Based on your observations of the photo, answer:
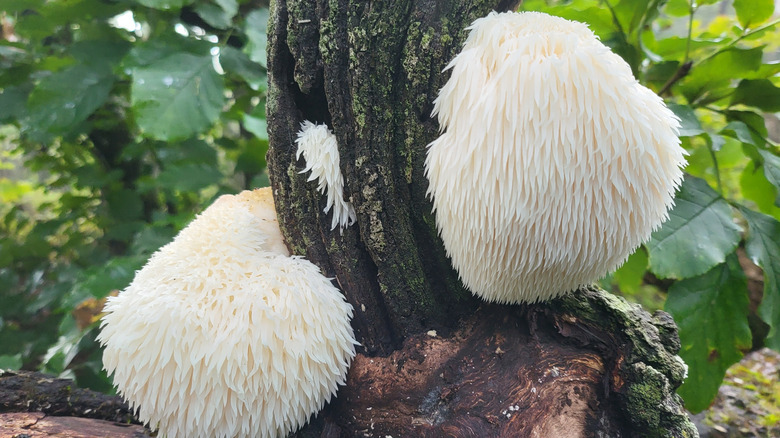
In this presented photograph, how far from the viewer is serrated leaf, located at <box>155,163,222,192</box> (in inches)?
79.0

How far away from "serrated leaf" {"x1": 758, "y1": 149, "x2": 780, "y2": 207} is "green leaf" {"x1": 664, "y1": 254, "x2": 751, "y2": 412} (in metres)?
0.29

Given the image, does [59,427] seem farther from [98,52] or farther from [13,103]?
[13,103]

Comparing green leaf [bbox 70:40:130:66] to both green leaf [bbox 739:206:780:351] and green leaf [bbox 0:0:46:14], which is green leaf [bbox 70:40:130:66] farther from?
green leaf [bbox 739:206:780:351]

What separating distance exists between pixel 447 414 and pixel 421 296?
33cm

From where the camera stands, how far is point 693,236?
4.56 ft

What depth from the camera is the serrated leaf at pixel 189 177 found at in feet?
6.58

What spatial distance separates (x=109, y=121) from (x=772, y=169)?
3.48m

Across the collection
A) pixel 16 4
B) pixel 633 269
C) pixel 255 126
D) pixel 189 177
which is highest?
pixel 16 4

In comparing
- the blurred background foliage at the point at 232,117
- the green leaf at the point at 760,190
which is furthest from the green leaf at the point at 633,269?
the green leaf at the point at 760,190

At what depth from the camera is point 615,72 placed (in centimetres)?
80

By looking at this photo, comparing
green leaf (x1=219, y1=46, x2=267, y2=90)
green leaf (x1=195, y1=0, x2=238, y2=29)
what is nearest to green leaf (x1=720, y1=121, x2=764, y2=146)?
green leaf (x1=219, y1=46, x2=267, y2=90)

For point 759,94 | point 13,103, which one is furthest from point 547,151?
point 13,103

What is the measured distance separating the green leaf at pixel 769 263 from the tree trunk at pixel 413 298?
627 mm

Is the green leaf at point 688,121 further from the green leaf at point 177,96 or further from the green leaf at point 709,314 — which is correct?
the green leaf at point 177,96
